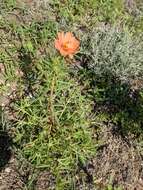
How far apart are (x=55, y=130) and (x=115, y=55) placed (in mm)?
1121

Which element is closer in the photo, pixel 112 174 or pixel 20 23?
pixel 112 174

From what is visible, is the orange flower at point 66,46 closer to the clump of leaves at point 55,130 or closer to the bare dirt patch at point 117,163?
the clump of leaves at point 55,130

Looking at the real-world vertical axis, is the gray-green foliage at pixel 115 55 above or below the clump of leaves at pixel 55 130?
above

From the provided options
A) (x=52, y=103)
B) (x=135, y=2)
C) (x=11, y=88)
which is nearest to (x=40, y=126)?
(x=52, y=103)

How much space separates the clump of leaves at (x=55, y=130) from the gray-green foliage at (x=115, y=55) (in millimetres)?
594

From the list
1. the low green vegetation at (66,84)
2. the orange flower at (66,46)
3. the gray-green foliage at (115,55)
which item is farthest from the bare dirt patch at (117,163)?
the orange flower at (66,46)

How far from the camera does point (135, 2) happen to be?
18.5 feet

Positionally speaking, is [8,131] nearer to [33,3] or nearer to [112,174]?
[112,174]

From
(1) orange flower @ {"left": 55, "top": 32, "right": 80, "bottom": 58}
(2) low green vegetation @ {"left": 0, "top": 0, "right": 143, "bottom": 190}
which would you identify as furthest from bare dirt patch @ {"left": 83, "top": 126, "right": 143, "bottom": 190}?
(1) orange flower @ {"left": 55, "top": 32, "right": 80, "bottom": 58}

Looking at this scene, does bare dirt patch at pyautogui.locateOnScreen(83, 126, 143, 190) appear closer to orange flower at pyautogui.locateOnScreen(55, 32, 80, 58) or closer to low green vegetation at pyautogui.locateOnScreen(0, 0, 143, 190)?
low green vegetation at pyautogui.locateOnScreen(0, 0, 143, 190)

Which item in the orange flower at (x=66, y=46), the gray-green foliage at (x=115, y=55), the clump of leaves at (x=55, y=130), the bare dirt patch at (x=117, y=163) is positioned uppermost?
the orange flower at (x=66, y=46)

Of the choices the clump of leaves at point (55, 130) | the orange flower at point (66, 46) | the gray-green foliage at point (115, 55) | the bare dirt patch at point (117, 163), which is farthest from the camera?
the gray-green foliage at point (115, 55)

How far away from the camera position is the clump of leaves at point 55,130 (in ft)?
11.2

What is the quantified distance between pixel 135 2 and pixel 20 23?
1.79 metres
